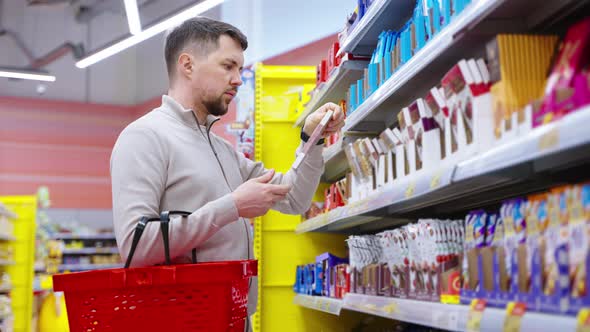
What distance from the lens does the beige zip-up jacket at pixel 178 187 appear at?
2047 mm

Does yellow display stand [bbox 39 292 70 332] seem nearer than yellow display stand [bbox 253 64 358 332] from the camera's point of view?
No

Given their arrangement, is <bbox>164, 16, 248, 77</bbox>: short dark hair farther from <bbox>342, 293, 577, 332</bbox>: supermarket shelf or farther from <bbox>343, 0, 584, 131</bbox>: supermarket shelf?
<bbox>342, 293, 577, 332</bbox>: supermarket shelf

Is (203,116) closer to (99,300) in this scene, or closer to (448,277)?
(99,300)

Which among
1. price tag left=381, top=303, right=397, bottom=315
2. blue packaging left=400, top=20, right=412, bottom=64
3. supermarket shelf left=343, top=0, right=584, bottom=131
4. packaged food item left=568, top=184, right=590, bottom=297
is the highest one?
blue packaging left=400, top=20, right=412, bottom=64

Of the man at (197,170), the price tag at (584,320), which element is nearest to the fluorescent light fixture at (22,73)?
the man at (197,170)

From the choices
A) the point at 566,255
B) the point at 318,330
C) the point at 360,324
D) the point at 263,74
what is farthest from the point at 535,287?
the point at 263,74

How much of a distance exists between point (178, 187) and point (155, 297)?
541mm

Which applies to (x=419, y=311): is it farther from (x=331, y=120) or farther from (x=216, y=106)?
(x=216, y=106)

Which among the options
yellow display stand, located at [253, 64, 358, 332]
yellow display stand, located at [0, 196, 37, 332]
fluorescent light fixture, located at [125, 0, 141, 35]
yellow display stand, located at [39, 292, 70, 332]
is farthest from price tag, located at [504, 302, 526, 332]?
yellow display stand, located at [39, 292, 70, 332]

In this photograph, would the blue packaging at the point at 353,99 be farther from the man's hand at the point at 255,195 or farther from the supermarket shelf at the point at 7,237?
the supermarket shelf at the point at 7,237

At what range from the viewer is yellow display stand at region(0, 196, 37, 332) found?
892cm

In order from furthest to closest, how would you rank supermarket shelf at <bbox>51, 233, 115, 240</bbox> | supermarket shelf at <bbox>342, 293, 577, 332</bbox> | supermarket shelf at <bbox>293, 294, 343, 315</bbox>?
supermarket shelf at <bbox>51, 233, 115, 240</bbox> < supermarket shelf at <bbox>293, 294, 343, 315</bbox> < supermarket shelf at <bbox>342, 293, 577, 332</bbox>

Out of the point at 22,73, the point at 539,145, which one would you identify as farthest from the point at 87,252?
the point at 539,145

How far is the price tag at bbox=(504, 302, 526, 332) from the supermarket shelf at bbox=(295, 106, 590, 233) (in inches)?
11.5
